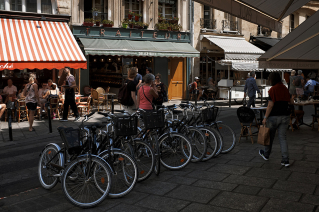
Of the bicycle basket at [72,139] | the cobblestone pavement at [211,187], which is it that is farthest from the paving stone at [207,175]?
the bicycle basket at [72,139]

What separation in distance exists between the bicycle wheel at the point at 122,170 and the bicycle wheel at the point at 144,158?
18.5 inches

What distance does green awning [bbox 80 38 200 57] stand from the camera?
17.2 m

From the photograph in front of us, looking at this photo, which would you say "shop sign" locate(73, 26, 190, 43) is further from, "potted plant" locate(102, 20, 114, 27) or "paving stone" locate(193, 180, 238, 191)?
"paving stone" locate(193, 180, 238, 191)

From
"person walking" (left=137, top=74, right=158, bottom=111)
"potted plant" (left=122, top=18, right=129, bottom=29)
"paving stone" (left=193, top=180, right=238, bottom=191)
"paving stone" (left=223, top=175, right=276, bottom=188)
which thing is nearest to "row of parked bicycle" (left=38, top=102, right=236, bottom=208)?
"person walking" (left=137, top=74, right=158, bottom=111)

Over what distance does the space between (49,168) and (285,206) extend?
3310 mm

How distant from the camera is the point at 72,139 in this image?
16.5ft

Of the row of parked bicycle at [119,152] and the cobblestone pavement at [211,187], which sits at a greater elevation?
the row of parked bicycle at [119,152]

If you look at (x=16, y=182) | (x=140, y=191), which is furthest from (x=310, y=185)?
(x=16, y=182)

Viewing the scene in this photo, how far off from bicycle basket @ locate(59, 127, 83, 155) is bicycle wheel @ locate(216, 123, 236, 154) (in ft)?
10.9

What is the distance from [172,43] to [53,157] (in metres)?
15.9

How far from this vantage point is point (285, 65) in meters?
7.56

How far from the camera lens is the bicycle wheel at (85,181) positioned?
4602mm

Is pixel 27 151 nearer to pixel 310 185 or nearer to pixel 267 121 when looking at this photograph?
pixel 267 121

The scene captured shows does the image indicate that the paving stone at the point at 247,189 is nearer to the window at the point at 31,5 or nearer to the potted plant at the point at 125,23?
the window at the point at 31,5
